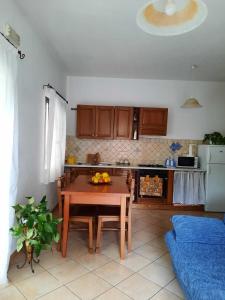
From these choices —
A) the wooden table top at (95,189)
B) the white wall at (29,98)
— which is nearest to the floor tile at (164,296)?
the wooden table top at (95,189)

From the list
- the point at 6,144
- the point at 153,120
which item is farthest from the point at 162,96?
the point at 6,144

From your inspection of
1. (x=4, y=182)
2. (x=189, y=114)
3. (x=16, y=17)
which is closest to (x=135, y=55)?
(x=16, y=17)

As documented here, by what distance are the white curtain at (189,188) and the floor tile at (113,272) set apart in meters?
2.27

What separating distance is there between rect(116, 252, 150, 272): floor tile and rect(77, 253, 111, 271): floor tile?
0.51 ft

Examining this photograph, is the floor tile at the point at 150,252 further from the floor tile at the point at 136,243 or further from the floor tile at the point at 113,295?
the floor tile at the point at 113,295

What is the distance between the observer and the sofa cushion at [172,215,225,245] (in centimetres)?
198

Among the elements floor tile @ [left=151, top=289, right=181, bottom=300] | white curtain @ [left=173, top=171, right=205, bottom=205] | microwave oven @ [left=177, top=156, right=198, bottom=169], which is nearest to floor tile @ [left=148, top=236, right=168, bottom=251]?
floor tile @ [left=151, top=289, right=181, bottom=300]

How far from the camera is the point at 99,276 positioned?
2.06 meters

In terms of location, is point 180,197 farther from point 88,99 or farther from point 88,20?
point 88,20

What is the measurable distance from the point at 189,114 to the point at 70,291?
4.03 metres

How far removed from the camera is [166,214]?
397cm

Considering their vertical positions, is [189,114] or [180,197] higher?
[189,114]

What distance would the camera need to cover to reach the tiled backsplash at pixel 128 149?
15.4 ft

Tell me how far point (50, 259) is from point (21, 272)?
1.07 feet
